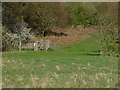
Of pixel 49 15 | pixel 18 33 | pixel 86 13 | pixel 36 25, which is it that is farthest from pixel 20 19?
pixel 86 13

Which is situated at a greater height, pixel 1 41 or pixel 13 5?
pixel 13 5

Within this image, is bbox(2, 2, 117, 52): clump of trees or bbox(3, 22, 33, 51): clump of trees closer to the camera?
bbox(2, 2, 117, 52): clump of trees

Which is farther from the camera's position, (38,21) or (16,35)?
(38,21)

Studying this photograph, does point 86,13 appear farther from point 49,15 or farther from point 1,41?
point 1,41

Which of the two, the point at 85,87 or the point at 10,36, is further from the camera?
the point at 10,36

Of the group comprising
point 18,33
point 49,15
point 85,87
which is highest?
point 49,15

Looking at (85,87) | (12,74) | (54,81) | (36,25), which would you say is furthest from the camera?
(36,25)

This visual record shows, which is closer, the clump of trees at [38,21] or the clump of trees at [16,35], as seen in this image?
the clump of trees at [38,21]

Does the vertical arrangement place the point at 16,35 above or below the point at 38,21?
below

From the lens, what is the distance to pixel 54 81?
970 centimetres

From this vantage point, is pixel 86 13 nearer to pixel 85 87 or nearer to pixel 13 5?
pixel 13 5

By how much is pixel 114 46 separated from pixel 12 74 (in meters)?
15.0

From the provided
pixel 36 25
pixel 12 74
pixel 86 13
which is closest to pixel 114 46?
pixel 12 74

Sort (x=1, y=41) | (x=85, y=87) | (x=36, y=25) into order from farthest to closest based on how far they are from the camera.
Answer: (x=36, y=25) < (x=1, y=41) < (x=85, y=87)
